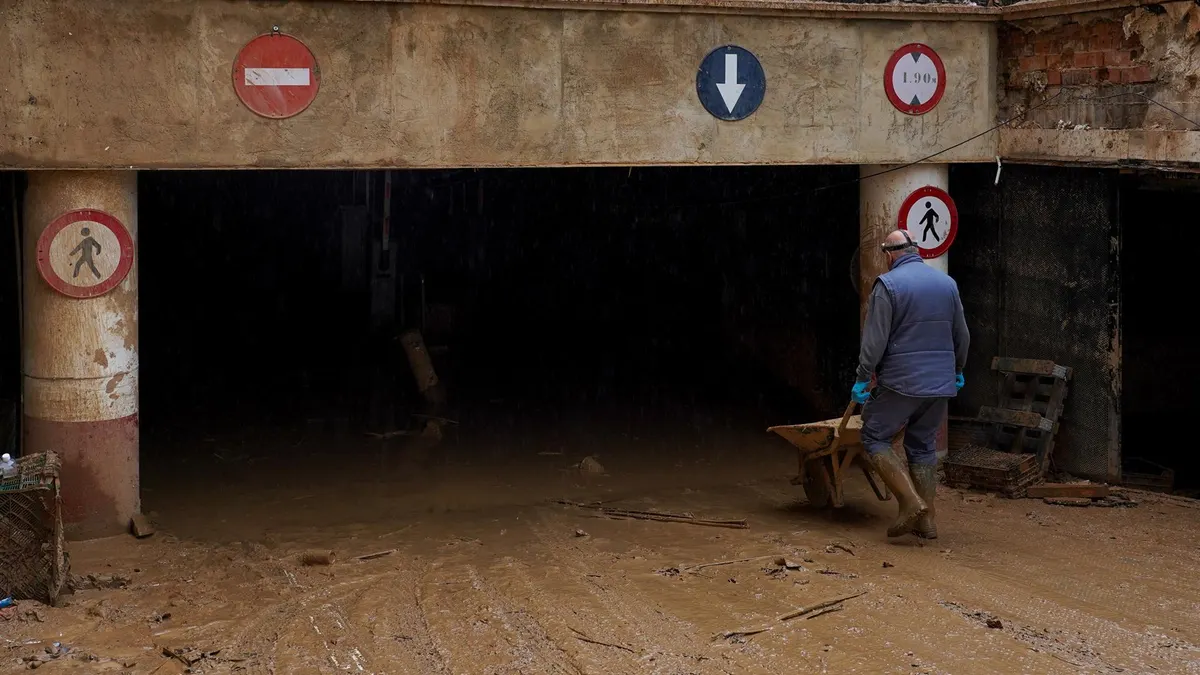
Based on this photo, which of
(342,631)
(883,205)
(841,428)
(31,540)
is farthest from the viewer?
(883,205)

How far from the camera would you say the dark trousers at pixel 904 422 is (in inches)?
310

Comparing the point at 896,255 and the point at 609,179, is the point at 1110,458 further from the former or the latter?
the point at 609,179

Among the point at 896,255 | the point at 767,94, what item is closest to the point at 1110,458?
the point at 896,255

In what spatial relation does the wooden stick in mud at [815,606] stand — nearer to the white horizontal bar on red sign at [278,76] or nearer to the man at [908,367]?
the man at [908,367]

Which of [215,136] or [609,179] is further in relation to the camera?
[609,179]

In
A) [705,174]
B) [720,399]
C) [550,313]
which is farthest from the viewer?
[550,313]

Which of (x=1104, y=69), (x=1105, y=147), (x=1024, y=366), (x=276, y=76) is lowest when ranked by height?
(x=1024, y=366)

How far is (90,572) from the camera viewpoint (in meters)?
7.58

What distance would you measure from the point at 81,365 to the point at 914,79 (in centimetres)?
635

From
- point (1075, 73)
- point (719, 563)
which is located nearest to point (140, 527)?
point (719, 563)

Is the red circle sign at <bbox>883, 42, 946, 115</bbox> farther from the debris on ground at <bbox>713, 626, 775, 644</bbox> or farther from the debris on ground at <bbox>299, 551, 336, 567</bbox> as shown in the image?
the debris on ground at <bbox>299, 551, 336, 567</bbox>

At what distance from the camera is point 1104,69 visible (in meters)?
8.98

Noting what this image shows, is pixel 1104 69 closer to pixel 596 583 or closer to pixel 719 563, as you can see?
pixel 719 563

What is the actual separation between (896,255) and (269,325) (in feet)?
33.8
